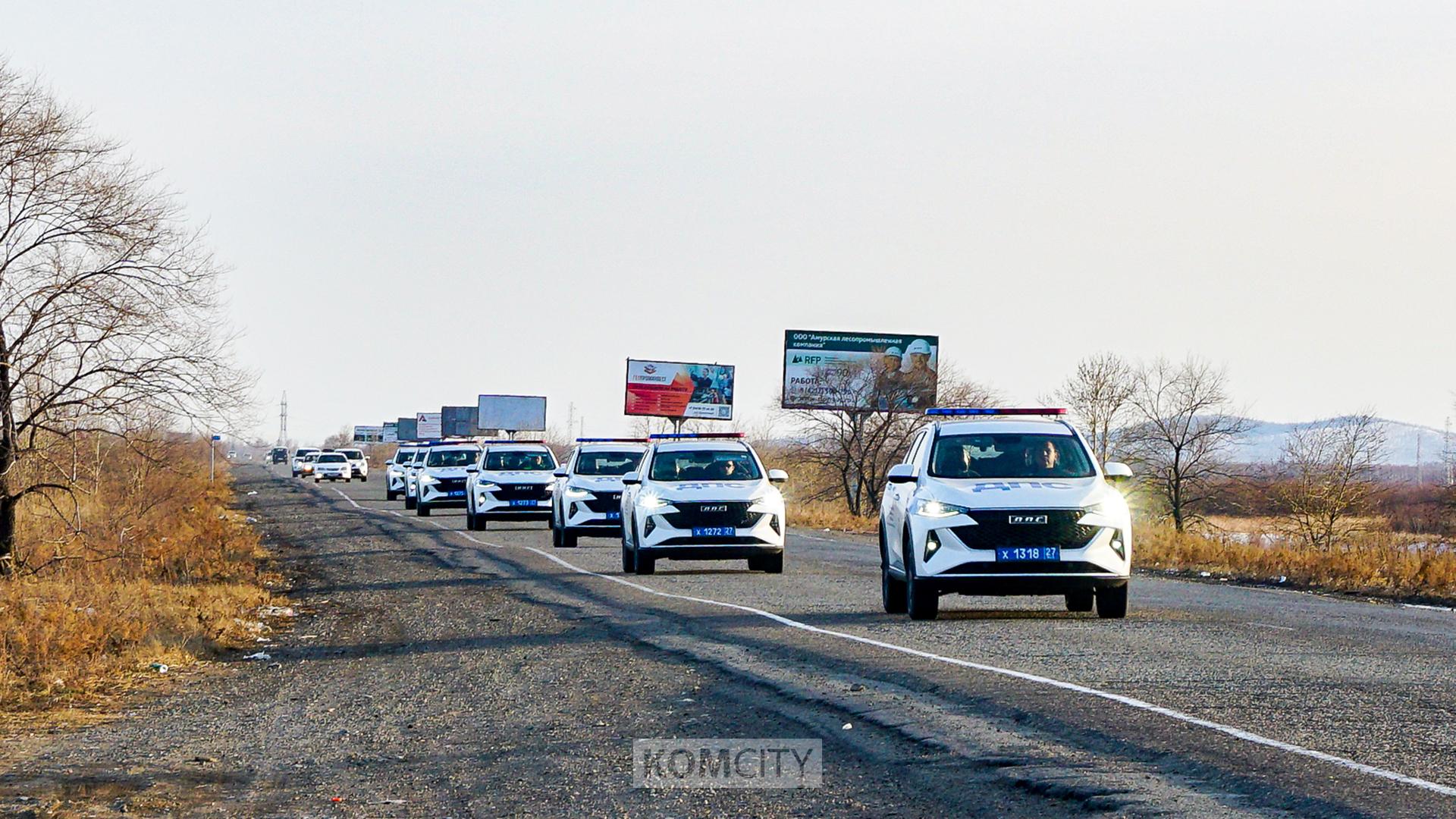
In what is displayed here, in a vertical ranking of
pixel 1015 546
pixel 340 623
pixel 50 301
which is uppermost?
pixel 50 301

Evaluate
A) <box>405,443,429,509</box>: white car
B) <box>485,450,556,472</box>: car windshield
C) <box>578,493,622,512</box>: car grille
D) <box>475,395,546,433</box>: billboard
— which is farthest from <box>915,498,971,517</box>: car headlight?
<box>475,395,546,433</box>: billboard

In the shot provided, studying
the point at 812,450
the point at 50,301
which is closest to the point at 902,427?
the point at 812,450

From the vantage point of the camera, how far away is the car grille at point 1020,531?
47.5ft

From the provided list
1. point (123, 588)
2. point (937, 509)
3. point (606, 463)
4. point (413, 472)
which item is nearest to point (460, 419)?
point (413, 472)

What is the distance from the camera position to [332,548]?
31781 millimetres

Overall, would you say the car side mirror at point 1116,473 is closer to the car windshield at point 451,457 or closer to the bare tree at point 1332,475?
the car windshield at point 451,457

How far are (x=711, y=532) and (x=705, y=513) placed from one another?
26 cm

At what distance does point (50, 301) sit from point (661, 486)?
50.2ft

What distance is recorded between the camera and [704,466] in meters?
22.9

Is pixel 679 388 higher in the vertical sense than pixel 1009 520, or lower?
higher

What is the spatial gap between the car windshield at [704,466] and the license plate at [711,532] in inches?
42.2

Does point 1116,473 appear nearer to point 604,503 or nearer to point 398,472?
point 604,503

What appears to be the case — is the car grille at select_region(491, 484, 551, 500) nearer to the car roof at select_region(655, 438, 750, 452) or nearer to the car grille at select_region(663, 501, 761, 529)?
the car roof at select_region(655, 438, 750, 452)

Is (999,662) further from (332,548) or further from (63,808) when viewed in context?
(332,548)
